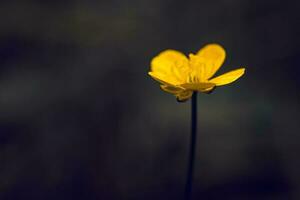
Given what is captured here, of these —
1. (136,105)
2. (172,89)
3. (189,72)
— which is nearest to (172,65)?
(189,72)

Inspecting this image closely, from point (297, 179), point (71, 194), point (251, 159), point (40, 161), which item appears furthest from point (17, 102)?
point (297, 179)

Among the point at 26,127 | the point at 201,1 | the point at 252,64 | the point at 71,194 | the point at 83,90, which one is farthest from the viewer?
the point at 201,1

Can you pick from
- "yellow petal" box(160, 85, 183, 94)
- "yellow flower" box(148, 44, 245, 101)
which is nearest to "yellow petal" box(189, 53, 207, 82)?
"yellow flower" box(148, 44, 245, 101)

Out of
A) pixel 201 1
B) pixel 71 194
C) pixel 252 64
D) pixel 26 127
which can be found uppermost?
pixel 201 1

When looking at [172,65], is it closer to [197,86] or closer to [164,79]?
[164,79]

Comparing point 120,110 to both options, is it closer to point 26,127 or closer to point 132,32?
point 26,127

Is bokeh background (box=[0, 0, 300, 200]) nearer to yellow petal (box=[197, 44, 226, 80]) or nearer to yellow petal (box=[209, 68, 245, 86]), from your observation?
yellow petal (box=[197, 44, 226, 80])
